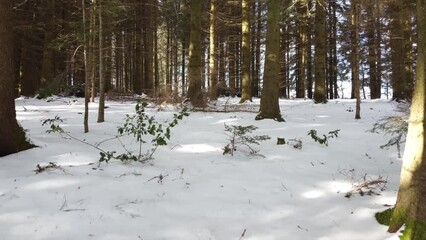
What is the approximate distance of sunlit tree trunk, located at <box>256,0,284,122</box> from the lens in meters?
10.5

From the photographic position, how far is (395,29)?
64.0ft

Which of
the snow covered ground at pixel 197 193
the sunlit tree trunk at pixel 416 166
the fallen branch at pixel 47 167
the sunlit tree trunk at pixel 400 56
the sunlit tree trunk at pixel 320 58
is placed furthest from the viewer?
the sunlit tree trunk at pixel 400 56

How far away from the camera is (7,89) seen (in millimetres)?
6219

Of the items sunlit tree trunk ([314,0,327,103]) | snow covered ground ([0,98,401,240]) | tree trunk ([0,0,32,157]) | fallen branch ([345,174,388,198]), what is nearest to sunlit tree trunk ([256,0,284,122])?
snow covered ground ([0,98,401,240])

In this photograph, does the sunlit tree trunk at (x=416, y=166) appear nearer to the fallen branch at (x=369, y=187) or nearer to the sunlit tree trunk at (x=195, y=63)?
the fallen branch at (x=369, y=187)

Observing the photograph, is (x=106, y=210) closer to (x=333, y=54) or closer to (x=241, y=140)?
(x=241, y=140)

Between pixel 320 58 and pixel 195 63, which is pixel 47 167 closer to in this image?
pixel 195 63

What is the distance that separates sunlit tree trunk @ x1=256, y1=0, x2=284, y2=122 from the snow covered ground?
8.53 feet

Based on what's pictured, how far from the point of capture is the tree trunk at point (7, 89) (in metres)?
6.11

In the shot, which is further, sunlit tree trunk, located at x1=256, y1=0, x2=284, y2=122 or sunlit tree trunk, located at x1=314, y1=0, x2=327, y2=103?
sunlit tree trunk, located at x1=314, y1=0, x2=327, y2=103

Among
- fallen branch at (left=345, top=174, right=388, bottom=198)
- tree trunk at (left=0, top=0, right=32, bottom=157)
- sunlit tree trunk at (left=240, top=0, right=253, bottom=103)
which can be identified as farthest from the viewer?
sunlit tree trunk at (left=240, top=0, right=253, bottom=103)

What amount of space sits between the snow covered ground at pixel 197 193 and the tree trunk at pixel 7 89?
0.24 meters

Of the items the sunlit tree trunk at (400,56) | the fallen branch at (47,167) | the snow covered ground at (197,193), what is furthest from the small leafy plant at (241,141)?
the sunlit tree trunk at (400,56)

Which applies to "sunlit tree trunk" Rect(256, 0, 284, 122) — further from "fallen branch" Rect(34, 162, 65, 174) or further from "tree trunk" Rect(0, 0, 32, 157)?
"tree trunk" Rect(0, 0, 32, 157)
